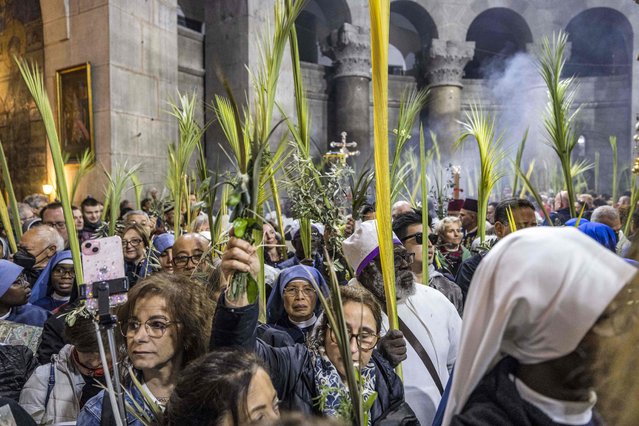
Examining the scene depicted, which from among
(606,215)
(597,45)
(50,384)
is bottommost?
(50,384)

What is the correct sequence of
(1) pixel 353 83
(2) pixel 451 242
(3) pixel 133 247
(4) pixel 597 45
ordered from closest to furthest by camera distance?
(3) pixel 133 247, (2) pixel 451 242, (1) pixel 353 83, (4) pixel 597 45

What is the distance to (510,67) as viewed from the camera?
1934 centimetres

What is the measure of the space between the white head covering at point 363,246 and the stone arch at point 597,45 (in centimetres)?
1962

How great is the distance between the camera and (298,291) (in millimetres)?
3186

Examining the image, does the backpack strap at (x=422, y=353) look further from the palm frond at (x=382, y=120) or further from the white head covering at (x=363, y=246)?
the palm frond at (x=382, y=120)

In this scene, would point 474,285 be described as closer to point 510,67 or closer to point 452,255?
point 452,255

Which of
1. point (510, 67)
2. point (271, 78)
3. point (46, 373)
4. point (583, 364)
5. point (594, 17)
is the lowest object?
point (46, 373)

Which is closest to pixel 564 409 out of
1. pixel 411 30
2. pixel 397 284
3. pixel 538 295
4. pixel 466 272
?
pixel 538 295

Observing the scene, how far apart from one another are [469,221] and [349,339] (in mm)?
4546

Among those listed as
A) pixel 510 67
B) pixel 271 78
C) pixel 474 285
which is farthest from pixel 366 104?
pixel 474 285

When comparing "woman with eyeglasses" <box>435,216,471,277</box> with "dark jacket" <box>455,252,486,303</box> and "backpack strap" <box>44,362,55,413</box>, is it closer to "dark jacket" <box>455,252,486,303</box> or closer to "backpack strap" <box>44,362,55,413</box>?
"dark jacket" <box>455,252,486,303</box>

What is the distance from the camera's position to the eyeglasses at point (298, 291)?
3.18 meters

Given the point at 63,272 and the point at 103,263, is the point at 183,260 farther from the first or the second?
the point at 103,263

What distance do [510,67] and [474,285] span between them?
20.1 m
